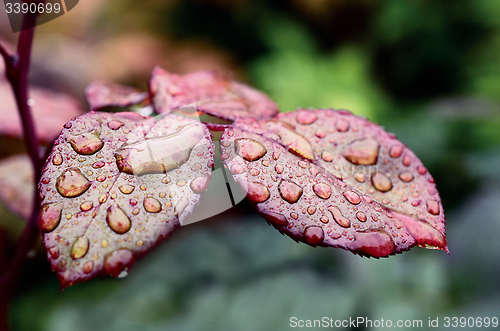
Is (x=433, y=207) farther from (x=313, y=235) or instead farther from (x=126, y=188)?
(x=126, y=188)

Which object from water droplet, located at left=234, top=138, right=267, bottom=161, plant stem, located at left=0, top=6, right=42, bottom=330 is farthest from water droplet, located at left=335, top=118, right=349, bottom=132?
plant stem, located at left=0, top=6, right=42, bottom=330

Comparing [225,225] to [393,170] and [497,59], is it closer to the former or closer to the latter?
[393,170]

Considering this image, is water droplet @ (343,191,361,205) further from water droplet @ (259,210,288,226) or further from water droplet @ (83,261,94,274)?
water droplet @ (83,261,94,274)

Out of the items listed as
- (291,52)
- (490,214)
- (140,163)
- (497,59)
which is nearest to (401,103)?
(497,59)

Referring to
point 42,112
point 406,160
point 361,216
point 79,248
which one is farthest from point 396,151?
point 42,112

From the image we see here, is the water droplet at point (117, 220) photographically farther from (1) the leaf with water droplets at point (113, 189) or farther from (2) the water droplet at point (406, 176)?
(2) the water droplet at point (406, 176)

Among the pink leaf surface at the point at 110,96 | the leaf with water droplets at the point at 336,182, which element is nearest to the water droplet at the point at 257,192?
the leaf with water droplets at the point at 336,182
